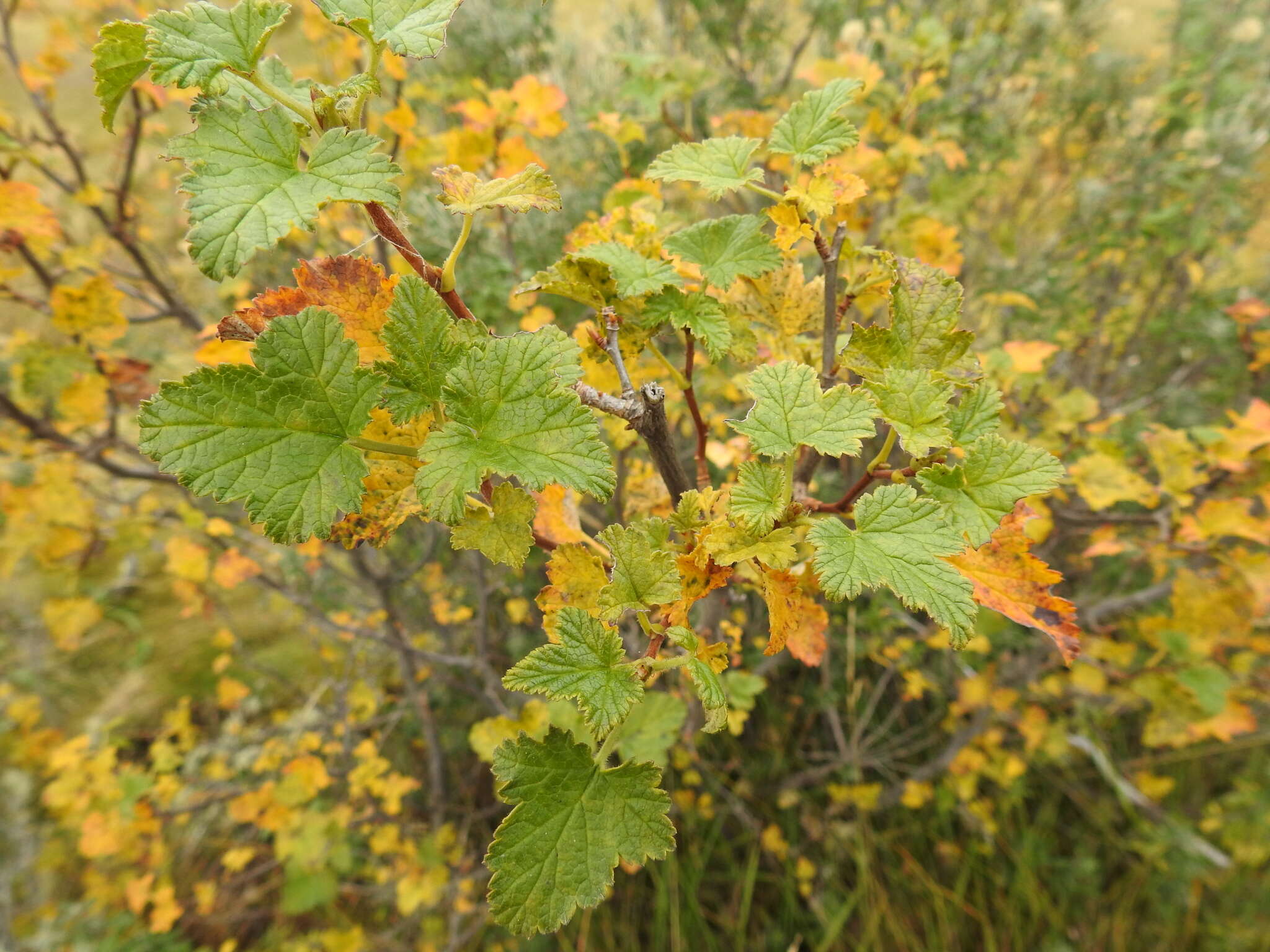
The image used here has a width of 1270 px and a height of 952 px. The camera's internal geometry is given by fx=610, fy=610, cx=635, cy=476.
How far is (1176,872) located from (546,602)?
2.44 meters

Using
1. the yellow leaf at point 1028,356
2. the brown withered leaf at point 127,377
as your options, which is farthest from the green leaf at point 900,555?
the brown withered leaf at point 127,377

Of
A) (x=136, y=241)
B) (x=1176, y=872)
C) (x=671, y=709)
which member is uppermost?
(x=136, y=241)

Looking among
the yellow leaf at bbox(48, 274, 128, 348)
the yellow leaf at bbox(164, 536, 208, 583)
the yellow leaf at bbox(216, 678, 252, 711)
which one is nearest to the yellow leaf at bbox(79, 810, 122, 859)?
the yellow leaf at bbox(216, 678, 252, 711)

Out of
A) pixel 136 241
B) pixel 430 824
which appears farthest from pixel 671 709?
pixel 136 241

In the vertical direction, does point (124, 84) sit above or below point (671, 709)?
above

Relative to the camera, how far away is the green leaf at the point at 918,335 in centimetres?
59

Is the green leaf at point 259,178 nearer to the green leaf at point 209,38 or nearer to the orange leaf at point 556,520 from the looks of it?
the green leaf at point 209,38

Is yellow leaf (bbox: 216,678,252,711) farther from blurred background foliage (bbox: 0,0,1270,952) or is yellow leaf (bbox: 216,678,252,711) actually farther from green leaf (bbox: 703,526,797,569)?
green leaf (bbox: 703,526,797,569)

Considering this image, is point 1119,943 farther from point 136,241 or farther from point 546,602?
point 136,241

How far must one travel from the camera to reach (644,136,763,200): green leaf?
0.60 m

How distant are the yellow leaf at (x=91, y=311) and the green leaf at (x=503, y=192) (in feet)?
4.10

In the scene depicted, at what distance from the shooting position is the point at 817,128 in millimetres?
610

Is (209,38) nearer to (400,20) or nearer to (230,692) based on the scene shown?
(400,20)

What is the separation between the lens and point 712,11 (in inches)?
82.2
